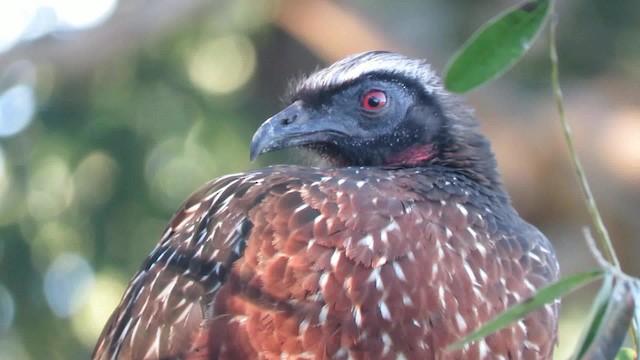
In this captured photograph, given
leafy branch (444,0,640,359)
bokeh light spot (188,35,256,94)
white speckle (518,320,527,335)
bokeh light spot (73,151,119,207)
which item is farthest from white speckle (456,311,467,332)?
bokeh light spot (188,35,256,94)

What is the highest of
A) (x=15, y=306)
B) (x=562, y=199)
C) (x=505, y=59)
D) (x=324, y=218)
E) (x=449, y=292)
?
(x=505, y=59)

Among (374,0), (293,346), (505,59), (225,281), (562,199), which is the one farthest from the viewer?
(374,0)

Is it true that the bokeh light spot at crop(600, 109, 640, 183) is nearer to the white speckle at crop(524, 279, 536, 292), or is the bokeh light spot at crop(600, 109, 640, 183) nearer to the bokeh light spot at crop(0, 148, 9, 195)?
the bokeh light spot at crop(0, 148, 9, 195)

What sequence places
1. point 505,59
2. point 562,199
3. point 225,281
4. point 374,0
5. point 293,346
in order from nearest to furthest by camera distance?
point 505,59
point 293,346
point 225,281
point 562,199
point 374,0

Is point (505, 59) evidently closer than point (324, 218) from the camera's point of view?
Yes

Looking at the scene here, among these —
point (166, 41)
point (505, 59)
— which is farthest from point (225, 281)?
point (166, 41)

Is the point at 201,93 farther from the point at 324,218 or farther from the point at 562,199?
the point at 324,218

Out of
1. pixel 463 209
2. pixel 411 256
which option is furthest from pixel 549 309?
pixel 411 256

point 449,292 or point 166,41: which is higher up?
point 166,41

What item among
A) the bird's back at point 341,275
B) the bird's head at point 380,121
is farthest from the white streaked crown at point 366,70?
the bird's back at point 341,275
